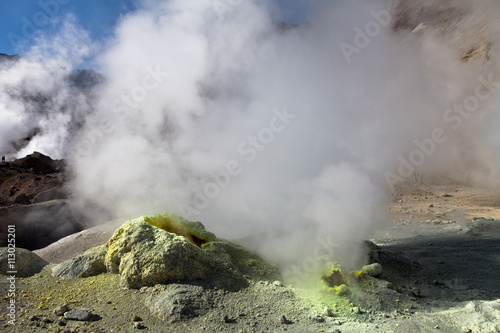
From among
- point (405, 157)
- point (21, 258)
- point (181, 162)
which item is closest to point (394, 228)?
point (181, 162)

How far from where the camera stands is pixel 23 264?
3922 mm

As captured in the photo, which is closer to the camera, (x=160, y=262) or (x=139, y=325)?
(x=139, y=325)

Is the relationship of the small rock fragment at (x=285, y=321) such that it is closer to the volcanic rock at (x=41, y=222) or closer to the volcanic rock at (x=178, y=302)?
the volcanic rock at (x=178, y=302)

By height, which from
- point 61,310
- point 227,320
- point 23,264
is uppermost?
point 23,264

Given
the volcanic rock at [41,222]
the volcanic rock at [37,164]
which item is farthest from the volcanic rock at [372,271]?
the volcanic rock at [37,164]

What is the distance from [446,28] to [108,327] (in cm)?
2632

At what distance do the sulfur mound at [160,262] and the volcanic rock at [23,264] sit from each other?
298 mm

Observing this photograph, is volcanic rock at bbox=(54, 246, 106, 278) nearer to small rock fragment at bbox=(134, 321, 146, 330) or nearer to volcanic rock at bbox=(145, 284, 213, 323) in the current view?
volcanic rock at bbox=(145, 284, 213, 323)

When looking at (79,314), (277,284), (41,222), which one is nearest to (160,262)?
(79,314)

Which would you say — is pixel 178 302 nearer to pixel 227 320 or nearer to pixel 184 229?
pixel 227 320

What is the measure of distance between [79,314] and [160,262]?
88cm

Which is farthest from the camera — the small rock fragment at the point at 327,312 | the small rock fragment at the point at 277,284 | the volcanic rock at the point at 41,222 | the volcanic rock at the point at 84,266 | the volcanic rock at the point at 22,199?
the volcanic rock at the point at 22,199

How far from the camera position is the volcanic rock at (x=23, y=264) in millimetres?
3830

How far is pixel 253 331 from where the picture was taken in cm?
295
